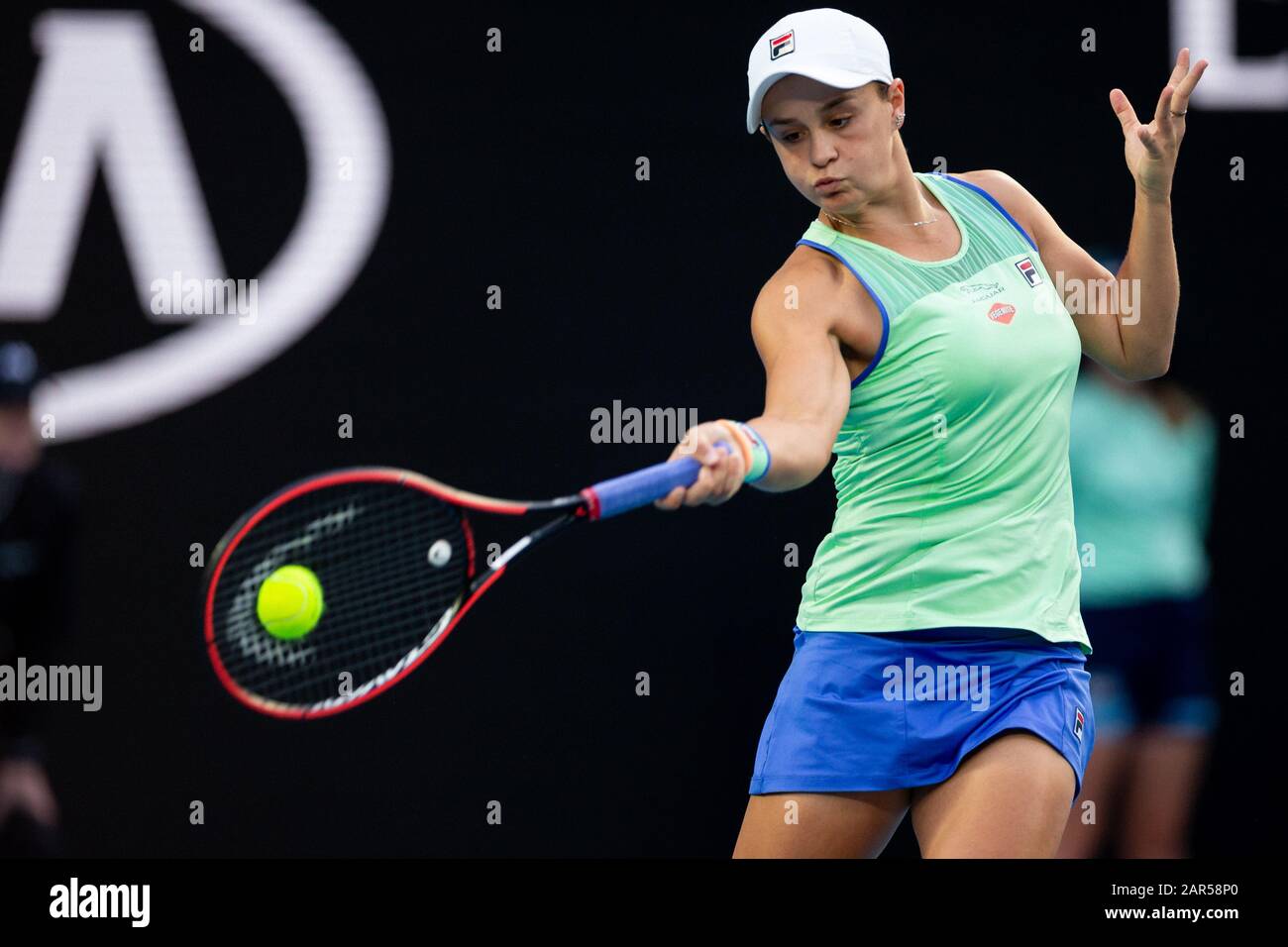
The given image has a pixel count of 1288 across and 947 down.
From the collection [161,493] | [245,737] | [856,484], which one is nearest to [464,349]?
[161,493]

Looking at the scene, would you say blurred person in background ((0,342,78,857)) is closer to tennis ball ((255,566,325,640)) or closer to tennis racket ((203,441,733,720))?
tennis racket ((203,441,733,720))

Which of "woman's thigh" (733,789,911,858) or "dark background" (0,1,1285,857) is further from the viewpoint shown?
"dark background" (0,1,1285,857)

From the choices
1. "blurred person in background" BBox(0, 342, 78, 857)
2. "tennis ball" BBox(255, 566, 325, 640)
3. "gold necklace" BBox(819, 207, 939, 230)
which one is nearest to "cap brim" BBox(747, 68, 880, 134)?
"gold necklace" BBox(819, 207, 939, 230)

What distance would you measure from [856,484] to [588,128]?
1986 mm

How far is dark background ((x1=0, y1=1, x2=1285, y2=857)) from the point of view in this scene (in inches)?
164

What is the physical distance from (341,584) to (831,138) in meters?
1.03

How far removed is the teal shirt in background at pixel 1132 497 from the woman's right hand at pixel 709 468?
6.72 ft

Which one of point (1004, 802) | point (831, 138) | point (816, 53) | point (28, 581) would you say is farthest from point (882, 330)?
point (28, 581)

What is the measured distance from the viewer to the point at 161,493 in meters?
4.17

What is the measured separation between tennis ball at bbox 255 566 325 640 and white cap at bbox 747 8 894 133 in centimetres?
95

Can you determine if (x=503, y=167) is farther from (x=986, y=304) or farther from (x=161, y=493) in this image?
(x=986, y=304)

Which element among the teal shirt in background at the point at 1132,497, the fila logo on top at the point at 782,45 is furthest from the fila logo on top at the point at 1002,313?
the teal shirt in background at the point at 1132,497

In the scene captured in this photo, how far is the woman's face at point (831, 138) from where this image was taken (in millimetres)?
2475

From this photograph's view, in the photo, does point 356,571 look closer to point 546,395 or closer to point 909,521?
point 909,521
